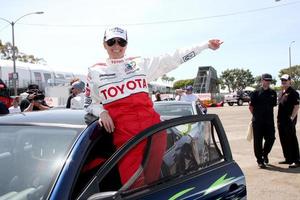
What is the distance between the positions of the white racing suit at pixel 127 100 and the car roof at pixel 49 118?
128 mm

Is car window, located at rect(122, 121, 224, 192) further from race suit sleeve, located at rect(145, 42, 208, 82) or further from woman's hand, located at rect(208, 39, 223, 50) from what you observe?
woman's hand, located at rect(208, 39, 223, 50)

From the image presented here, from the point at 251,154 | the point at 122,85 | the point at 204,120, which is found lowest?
the point at 251,154

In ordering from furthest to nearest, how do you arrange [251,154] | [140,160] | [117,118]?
[251,154] → [117,118] → [140,160]

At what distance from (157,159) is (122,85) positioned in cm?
60

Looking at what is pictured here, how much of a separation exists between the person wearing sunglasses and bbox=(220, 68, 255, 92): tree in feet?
321

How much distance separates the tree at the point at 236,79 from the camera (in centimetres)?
10044

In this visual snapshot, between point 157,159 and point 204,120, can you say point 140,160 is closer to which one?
point 157,159

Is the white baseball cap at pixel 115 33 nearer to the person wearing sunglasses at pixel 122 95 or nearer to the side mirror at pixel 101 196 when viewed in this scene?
the person wearing sunglasses at pixel 122 95

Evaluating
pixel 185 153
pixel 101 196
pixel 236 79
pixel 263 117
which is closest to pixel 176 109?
pixel 263 117

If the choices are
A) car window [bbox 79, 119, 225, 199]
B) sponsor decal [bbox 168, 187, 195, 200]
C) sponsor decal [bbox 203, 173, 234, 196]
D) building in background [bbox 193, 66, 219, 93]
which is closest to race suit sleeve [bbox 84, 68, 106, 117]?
car window [bbox 79, 119, 225, 199]

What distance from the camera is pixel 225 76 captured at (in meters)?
101

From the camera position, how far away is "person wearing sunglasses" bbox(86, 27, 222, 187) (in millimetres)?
2820

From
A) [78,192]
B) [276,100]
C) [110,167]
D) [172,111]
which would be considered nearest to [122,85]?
[110,167]

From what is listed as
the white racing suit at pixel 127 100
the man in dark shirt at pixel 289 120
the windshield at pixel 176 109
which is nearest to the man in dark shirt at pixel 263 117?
the man in dark shirt at pixel 289 120
